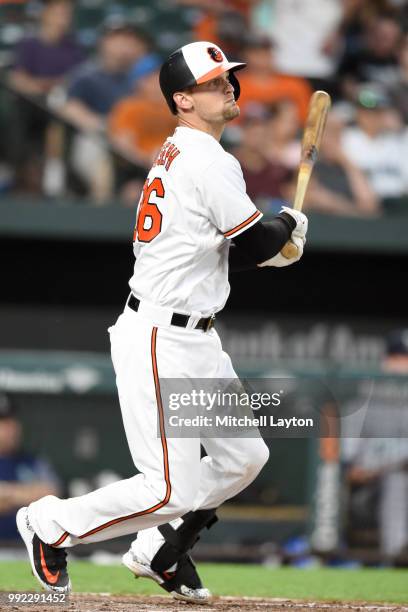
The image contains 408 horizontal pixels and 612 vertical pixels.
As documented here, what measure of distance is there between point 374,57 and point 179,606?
711cm

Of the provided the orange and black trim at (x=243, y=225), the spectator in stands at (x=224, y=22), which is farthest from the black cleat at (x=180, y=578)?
the spectator in stands at (x=224, y=22)

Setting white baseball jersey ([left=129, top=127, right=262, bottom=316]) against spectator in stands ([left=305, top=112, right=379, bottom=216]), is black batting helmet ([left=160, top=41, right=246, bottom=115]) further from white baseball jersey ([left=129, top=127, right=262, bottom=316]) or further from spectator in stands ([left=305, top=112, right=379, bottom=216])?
spectator in stands ([left=305, top=112, right=379, bottom=216])

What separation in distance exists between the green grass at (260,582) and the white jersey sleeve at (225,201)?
1667 millimetres

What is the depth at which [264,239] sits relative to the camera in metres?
3.62

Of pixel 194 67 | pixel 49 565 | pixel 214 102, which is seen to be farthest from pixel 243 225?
pixel 49 565

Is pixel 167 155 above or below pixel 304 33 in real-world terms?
below

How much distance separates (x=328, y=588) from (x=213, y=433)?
5.16 feet

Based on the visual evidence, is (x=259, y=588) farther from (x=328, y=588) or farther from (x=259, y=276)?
(x=259, y=276)

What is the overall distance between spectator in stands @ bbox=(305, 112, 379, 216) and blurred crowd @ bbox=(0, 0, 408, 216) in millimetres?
11

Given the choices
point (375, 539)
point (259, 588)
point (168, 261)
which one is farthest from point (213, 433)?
point (375, 539)

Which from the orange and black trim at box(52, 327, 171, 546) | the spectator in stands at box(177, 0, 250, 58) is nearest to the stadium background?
the spectator in stands at box(177, 0, 250, 58)

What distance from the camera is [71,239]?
8.72m

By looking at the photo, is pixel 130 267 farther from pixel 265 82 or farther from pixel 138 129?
pixel 265 82

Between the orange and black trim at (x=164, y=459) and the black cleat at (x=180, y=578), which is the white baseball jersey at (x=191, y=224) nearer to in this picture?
the orange and black trim at (x=164, y=459)
